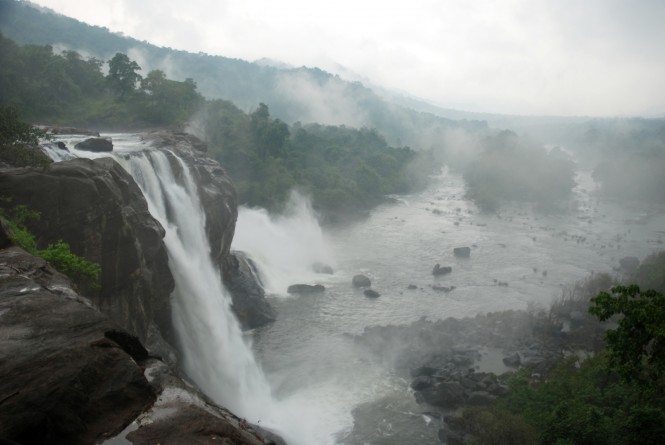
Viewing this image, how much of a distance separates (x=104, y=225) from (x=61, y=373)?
9.73 m

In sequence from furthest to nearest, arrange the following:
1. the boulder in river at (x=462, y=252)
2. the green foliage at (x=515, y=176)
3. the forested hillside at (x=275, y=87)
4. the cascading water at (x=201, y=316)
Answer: the forested hillside at (x=275, y=87) → the green foliage at (x=515, y=176) → the boulder in river at (x=462, y=252) → the cascading water at (x=201, y=316)

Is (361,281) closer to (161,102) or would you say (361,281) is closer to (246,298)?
(246,298)

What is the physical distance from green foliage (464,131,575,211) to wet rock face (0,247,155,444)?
62.9 meters

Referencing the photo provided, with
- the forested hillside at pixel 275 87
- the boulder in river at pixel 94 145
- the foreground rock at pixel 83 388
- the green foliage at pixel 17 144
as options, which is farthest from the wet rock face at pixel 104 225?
the forested hillside at pixel 275 87

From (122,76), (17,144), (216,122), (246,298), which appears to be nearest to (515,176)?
(216,122)

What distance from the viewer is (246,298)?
27969 mm

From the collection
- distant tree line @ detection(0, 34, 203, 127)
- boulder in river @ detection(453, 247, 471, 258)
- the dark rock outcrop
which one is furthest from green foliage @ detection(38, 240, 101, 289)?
boulder in river @ detection(453, 247, 471, 258)

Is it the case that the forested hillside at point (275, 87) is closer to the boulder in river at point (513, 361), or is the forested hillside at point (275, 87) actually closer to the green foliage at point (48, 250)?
the boulder in river at point (513, 361)

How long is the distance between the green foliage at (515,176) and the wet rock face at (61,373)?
62.9 metres

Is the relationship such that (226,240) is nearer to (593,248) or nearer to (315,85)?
(593,248)

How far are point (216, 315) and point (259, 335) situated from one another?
5245mm

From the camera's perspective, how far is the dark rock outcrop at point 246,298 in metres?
27.1

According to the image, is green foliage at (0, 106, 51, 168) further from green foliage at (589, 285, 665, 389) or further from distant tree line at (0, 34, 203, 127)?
distant tree line at (0, 34, 203, 127)

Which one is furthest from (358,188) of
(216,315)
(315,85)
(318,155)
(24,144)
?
(315,85)
